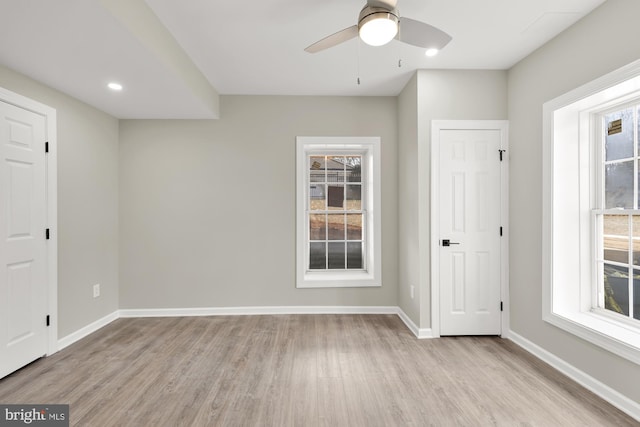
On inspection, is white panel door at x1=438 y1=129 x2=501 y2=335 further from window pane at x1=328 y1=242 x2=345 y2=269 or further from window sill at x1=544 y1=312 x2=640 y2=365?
window pane at x1=328 y1=242 x2=345 y2=269

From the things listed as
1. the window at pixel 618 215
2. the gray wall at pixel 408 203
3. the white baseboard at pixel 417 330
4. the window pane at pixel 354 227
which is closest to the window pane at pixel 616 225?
the window at pixel 618 215

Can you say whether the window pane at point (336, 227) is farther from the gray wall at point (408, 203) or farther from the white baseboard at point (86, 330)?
the white baseboard at point (86, 330)

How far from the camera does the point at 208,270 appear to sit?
4.05 metres

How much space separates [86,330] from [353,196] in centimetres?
340

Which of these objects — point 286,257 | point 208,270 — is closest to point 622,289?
point 286,257

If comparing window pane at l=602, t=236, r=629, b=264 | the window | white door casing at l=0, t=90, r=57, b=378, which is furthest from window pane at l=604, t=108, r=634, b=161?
white door casing at l=0, t=90, r=57, b=378

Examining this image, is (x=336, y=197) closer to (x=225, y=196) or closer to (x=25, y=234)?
(x=225, y=196)

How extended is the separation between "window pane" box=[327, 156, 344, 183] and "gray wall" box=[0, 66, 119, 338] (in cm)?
264

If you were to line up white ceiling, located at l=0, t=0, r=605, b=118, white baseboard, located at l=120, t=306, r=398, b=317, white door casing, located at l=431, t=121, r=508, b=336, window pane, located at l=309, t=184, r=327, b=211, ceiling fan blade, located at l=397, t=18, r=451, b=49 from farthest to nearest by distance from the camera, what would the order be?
window pane, located at l=309, t=184, r=327, b=211
white baseboard, located at l=120, t=306, r=398, b=317
white door casing, located at l=431, t=121, r=508, b=336
white ceiling, located at l=0, t=0, r=605, b=118
ceiling fan blade, located at l=397, t=18, r=451, b=49

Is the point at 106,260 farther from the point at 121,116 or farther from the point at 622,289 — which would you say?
the point at 622,289

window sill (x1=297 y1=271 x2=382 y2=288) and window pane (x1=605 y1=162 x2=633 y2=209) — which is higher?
window pane (x1=605 y1=162 x2=633 y2=209)

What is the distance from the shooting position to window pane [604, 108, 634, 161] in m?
2.39

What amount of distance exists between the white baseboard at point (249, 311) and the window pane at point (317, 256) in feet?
1.84

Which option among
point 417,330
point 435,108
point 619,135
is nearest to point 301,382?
point 417,330
